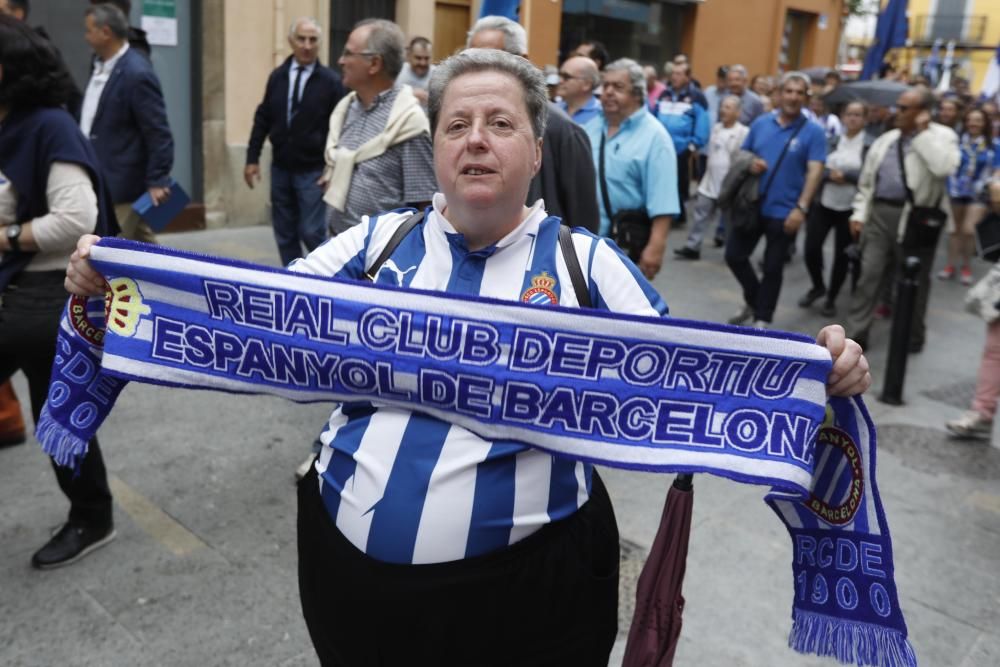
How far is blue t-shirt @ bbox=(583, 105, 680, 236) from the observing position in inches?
202

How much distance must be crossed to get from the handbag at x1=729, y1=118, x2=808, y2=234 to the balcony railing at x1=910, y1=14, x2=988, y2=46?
48.3 metres

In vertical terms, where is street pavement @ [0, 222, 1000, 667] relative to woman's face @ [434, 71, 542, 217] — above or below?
below

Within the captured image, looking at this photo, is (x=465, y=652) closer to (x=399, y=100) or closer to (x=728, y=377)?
(x=728, y=377)

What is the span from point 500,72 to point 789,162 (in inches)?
233

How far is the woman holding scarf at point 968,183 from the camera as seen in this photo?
31.8ft

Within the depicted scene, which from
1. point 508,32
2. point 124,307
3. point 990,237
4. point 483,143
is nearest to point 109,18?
point 508,32

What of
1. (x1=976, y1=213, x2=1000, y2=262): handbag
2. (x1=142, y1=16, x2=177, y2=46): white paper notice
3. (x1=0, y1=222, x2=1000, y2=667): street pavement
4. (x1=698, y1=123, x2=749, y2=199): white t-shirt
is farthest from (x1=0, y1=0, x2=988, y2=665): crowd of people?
(x1=698, y1=123, x2=749, y2=199): white t-shirt

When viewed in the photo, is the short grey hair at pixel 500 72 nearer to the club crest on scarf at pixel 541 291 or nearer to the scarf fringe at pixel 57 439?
the club crest on scarf at pixel 541 291

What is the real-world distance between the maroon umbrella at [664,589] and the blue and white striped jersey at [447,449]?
0.21 m

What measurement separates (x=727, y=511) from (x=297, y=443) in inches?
85.2

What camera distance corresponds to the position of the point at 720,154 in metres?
10.4

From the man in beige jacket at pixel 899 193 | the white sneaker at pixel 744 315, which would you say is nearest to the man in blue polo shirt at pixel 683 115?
the white sneaker at pixel 744 315

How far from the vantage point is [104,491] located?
3.64 m

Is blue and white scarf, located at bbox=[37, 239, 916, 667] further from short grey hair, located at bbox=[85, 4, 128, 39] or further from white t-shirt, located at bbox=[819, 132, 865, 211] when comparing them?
white t-shirt, located at bbox=[819, 132, 865, 211]
